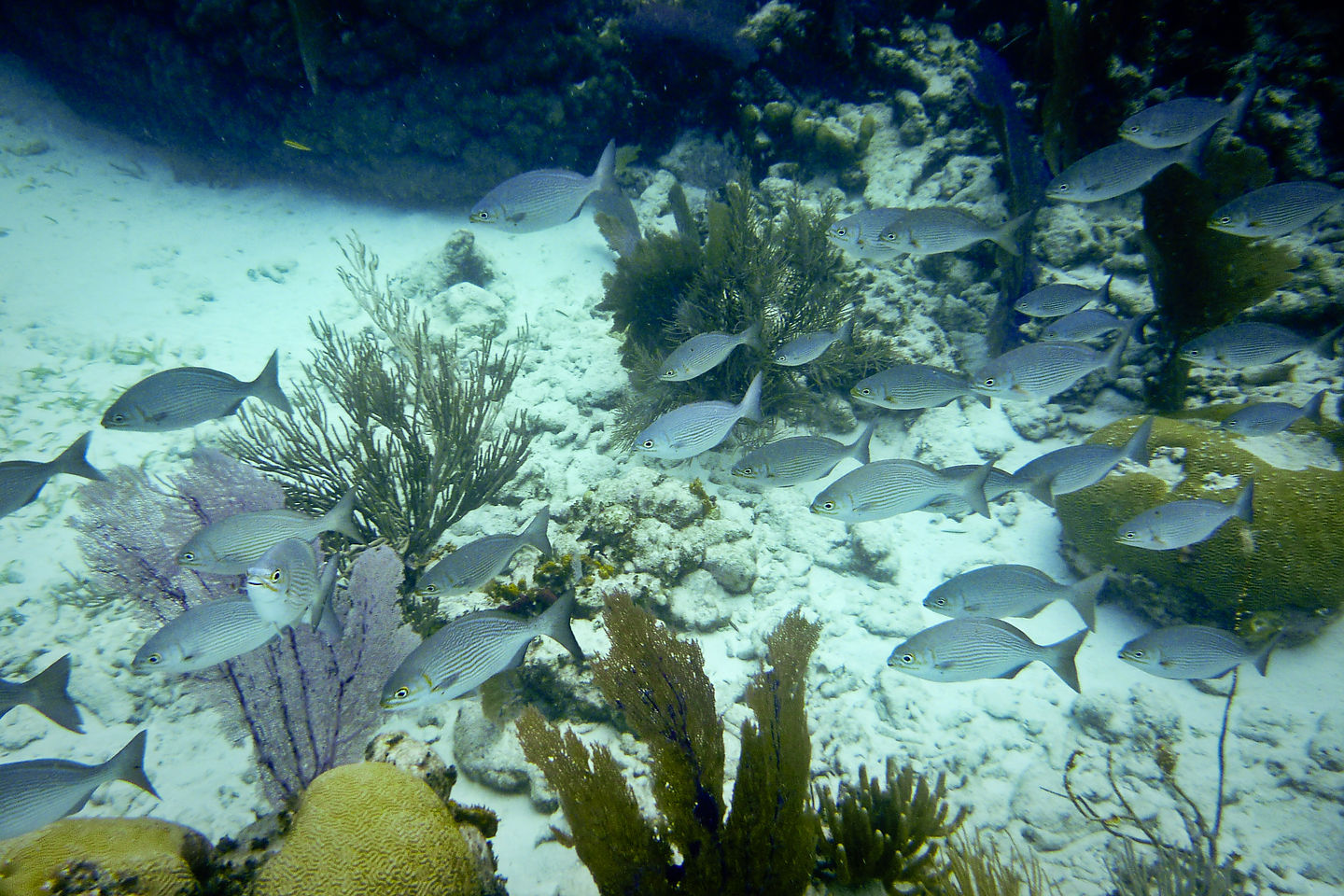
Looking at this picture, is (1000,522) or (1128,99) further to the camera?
(1128,99)

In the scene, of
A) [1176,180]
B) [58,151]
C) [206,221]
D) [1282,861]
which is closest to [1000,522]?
[1282,861]

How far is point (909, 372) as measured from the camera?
146 inches

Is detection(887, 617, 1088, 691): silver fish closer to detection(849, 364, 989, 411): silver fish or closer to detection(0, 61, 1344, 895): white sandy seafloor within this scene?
detection(0, 61, 1344, 895): white sandy seafloor

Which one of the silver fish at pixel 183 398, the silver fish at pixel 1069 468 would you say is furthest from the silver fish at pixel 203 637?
the silver fish at pixel 1069 468

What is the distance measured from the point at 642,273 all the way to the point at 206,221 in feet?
33.5

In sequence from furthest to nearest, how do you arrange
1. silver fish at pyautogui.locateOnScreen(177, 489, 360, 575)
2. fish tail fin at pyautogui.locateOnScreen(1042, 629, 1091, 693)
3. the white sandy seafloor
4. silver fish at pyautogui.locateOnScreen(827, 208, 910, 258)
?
silver fish at pyautogui.locateOnScreen(827, 208, 910, 258) < the white sandy seafloor < fish tail fin at pyautogui.locateOnScreen(1042, 629, 1091, 693) < silver fish at pyautogui.locateOnScreen(177, 489, 360, 575)

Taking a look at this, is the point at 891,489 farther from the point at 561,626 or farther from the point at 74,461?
the point at 74,461

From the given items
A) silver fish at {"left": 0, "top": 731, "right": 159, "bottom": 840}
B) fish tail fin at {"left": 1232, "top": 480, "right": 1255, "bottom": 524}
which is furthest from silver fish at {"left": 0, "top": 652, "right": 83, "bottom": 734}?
fish tail fin at {"left": 1232, "top": 480, "right": 1255, "bottom": 524}

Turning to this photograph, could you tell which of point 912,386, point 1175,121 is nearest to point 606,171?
point 912,386

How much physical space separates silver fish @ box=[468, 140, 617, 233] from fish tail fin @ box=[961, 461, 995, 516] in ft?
10.1

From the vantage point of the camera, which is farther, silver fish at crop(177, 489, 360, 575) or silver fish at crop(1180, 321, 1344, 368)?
silver fish at crop(1180, 321, 1344, 368)

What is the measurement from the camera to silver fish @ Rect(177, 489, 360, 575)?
2.53m

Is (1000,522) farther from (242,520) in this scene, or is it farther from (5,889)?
(5,889)

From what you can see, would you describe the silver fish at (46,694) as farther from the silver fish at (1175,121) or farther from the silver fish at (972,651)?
the silver fish at (1175,121)
